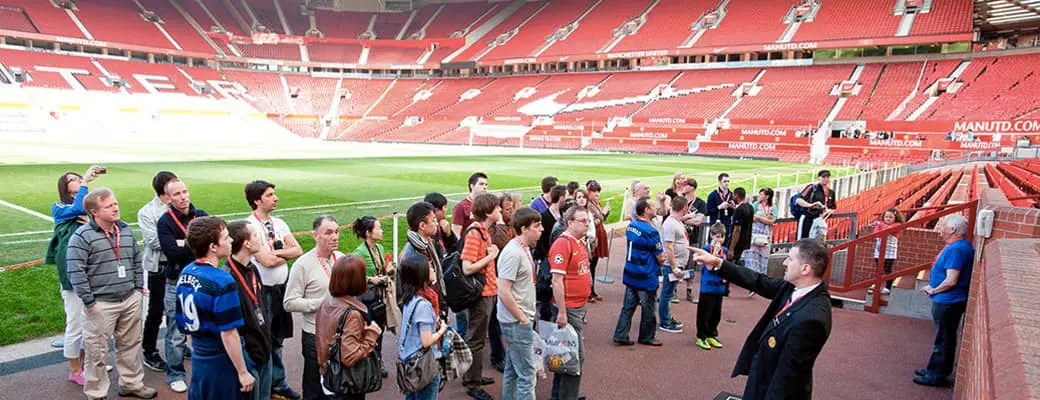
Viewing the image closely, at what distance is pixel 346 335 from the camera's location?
3615 mm

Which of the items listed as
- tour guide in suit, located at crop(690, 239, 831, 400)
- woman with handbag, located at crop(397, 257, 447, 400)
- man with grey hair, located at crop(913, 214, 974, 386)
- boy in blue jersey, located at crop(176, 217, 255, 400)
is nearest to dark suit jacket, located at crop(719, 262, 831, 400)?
tour guide in suit, located at crop(690, 239, 831, 400)

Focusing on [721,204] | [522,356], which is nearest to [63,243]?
[522,356]

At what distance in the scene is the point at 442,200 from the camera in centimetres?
633

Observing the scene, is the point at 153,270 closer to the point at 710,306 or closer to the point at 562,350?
the point at 562,350

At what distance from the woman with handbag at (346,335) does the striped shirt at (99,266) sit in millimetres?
2181

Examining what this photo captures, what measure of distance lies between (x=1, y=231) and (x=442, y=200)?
952 centimetres

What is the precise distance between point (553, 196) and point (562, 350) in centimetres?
335

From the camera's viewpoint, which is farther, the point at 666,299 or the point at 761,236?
the point at 761,236

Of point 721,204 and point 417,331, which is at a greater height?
point 721,204

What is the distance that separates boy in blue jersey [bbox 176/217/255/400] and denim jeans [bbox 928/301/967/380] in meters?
6.19

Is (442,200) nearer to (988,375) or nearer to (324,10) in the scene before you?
(988,375)

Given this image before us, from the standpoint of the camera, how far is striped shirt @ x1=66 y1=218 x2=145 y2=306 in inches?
177

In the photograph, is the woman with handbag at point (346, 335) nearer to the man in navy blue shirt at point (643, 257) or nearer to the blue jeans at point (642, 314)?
the man in navy blue shirt at point (643, 257)

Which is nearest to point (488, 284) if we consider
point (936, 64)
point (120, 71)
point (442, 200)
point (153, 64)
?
point (442, 200)
